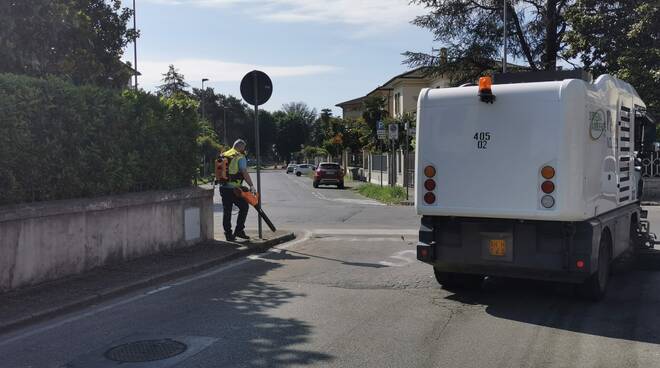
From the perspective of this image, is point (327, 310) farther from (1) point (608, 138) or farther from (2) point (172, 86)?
(2) point (172, 86)

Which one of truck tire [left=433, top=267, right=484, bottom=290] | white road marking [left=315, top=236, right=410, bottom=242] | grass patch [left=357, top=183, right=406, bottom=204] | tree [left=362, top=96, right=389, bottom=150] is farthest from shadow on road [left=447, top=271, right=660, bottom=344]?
tree [left=362, top=96, right=389, bottom=150]

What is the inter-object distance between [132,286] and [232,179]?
12.9 feet

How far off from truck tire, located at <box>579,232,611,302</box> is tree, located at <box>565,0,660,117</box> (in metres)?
17.3

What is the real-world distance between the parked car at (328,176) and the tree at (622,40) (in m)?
15.9

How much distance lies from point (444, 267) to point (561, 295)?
4.71 ft

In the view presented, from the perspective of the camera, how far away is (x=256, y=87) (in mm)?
11695

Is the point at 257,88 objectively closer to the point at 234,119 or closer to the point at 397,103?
the point at 397,103

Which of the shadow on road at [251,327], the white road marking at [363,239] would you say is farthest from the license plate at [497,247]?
the white road marking at [363,239]

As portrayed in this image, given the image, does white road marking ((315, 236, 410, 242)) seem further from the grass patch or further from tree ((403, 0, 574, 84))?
tree ((403, 0, 574, 84))

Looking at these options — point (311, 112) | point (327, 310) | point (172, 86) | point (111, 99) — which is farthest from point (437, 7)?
point (311, 112)

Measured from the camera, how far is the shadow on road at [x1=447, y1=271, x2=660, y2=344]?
5.77 m

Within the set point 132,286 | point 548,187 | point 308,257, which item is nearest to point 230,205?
point 308,257

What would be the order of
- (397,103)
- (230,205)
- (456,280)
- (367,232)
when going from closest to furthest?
1. (456,280)
2. (230,205)
3. (367,232)
4. (397,103)

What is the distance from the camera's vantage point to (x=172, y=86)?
84188 millimetres
